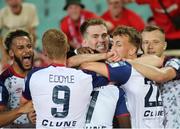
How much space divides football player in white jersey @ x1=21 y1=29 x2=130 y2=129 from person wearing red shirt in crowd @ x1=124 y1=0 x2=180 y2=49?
3827mm

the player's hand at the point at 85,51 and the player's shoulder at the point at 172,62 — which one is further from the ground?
the player's hand at the point at 85,51

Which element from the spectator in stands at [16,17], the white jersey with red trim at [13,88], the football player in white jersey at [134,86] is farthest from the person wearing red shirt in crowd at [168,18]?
the white jersey with red trim at [13,88]

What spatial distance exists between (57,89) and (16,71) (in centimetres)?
112

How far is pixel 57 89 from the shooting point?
5.75m

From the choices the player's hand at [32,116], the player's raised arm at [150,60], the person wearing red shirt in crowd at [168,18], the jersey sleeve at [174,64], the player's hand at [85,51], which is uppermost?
the person wearing red shirt in crowd at [168,18]

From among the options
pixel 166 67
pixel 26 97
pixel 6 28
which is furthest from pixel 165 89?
pixel 6 28

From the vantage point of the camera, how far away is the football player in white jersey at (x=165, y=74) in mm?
5898

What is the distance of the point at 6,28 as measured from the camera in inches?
429

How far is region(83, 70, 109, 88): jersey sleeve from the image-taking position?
5.87m

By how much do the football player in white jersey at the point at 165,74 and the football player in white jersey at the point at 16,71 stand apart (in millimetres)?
1271

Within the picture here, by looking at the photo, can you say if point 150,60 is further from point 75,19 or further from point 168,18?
point 75,19

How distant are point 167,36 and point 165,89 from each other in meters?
3.38

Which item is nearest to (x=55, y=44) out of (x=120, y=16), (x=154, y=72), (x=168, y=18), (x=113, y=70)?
(x=113, y=70)

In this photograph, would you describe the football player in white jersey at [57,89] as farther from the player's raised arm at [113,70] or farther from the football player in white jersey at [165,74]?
the football player in white jersey at [165,74]
